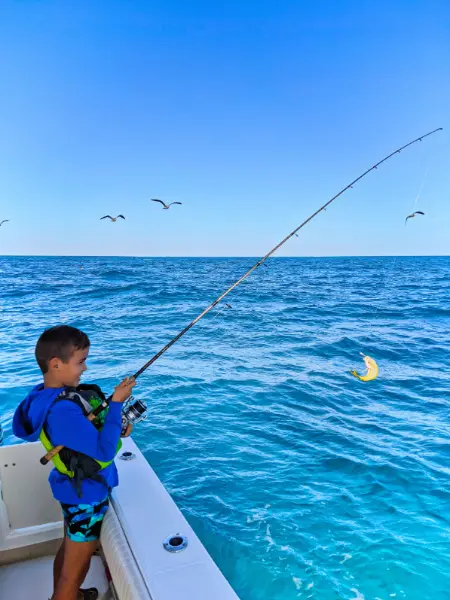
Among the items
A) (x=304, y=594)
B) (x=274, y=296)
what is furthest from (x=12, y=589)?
(x=274, y=296)

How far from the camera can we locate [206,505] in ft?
13.7

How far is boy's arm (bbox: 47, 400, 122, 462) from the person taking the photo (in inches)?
68.3

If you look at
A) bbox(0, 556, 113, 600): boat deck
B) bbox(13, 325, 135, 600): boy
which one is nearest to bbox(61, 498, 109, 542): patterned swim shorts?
bbox(13, 325, 135, 600): boy

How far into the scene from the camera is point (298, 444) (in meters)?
5.34

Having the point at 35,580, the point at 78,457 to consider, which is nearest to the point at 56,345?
the point at 78,457

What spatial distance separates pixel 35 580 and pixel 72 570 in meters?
0.76

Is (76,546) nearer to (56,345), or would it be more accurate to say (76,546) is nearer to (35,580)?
(35,580)

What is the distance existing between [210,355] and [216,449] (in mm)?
4188

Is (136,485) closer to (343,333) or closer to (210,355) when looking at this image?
(210,355)

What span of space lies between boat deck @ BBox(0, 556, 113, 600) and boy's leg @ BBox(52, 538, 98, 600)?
1.32 feet

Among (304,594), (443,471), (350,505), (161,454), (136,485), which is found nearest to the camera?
(136,485)

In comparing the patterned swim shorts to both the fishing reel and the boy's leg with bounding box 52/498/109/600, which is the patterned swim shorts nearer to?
the boy's leg with bounding box 52/498/109/600

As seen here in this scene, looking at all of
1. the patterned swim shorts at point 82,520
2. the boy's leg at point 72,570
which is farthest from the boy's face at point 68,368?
the boy's leg at point 72,570

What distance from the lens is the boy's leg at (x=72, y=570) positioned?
6.50 ft
